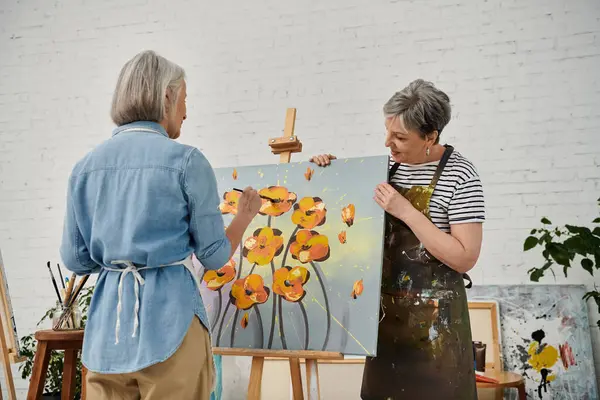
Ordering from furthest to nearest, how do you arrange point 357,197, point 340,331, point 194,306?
point 357,197, point 340,331, point 194,306

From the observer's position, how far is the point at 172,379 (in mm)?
1562

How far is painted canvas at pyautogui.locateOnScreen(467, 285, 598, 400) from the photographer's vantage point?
11.5ft

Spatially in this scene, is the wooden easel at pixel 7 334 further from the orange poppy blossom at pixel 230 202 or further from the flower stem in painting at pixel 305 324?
the flower stem in painting at pixel 305 324

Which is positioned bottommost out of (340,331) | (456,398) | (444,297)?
(456,398)

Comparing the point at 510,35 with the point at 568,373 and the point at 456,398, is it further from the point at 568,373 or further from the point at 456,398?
the point at 456,398

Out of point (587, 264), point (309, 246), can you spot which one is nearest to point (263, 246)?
point (309, 246)

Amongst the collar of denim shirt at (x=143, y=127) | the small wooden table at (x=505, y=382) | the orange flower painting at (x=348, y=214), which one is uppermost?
the collar of denim shirt at (x=143, y=127)

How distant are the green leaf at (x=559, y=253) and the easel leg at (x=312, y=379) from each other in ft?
5.77

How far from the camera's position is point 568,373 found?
3.50m

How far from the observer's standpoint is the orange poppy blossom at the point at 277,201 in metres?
2.41

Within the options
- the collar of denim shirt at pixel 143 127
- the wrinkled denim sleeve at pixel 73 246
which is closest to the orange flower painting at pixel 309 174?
the collar of denim shirt at pixel 143 127

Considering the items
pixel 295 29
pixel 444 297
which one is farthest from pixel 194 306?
pixel 295 29

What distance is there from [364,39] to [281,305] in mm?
2449

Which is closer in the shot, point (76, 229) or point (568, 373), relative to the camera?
point (76, 229)
